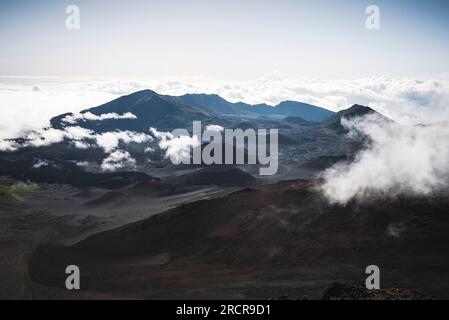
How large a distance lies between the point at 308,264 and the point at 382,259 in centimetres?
938

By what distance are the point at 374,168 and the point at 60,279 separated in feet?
193

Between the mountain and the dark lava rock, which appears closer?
the dark lava rock

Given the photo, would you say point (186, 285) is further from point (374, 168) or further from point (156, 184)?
point (156, 184)

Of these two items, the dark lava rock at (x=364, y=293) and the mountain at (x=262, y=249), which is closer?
the dark lava rock at (x=364, y=293)

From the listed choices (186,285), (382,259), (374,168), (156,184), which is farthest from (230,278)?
(156,184)

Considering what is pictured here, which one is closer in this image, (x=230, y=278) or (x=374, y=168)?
(x=230, y=278)

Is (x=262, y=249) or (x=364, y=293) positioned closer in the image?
(x=364, y=293)

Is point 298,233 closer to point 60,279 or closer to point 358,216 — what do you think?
point 358,216

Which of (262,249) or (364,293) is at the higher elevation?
(364,293)
